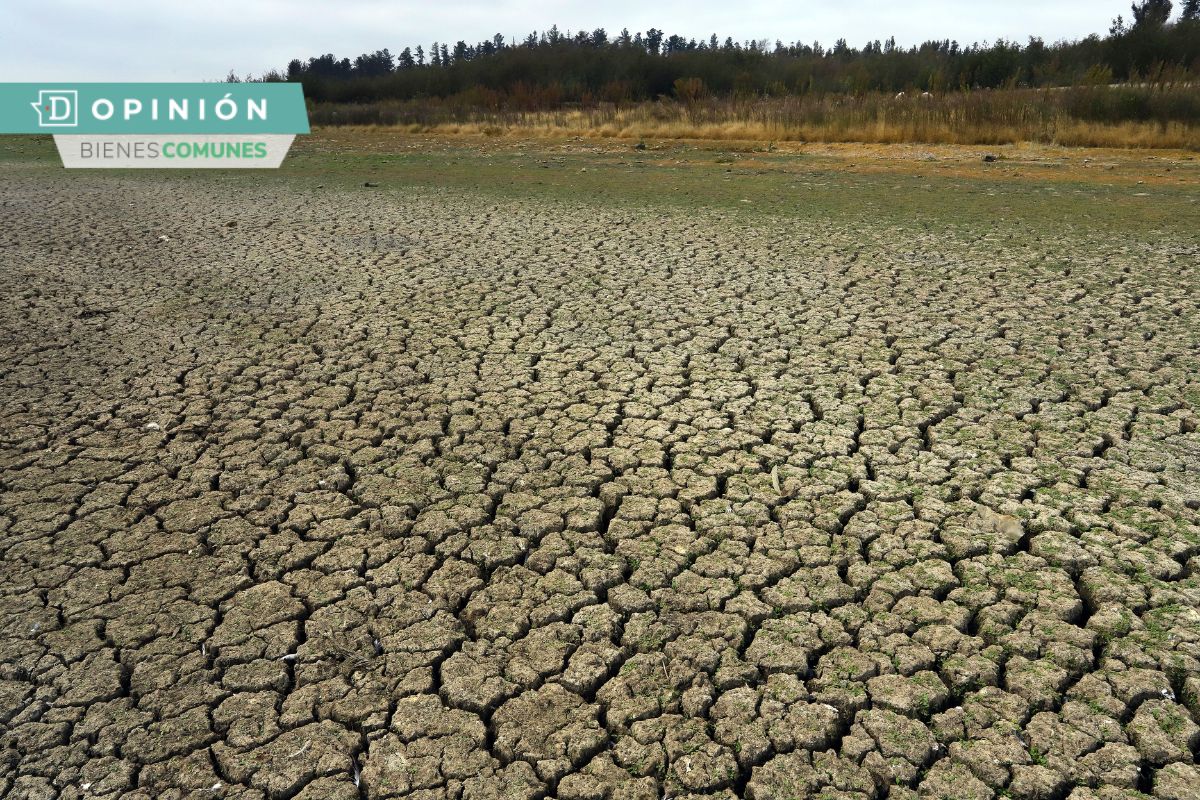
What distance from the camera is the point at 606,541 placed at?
2855 mm

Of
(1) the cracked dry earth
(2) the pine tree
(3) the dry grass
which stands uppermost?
(2) the pine tree

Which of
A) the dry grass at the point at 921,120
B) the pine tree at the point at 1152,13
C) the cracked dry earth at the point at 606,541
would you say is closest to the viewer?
the cracked dry earth at the point at 606,541

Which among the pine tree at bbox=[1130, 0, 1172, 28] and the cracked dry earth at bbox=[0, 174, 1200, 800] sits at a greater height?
the pine tree at bbox=[1130, 0, 1172, 28]

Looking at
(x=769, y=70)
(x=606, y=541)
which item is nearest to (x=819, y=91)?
(x=769, y=70)

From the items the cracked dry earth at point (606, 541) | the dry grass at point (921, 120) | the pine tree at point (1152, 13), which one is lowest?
the cracked dry earth at point (606, 541)

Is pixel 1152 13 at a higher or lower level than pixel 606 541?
higher

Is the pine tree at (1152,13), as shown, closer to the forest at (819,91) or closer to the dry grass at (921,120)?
the forest at (819,91)

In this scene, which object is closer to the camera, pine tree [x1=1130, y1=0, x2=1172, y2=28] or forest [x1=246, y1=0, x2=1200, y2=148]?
forest [x1=246, y1=0, x2=1200, y2=148]

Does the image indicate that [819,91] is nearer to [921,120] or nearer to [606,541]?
[921,120]

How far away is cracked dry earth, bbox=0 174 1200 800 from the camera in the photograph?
2.02 meters

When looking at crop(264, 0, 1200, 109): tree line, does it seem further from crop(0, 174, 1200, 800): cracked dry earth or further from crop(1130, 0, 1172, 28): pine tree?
crop(0, 174, 1200, 800): cracked dry earth

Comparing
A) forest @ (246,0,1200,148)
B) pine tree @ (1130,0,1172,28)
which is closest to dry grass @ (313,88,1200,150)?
forest @ (246,0,1200,148)

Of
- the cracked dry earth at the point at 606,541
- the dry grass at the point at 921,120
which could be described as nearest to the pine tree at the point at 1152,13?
the dry grass at the point at 921,120

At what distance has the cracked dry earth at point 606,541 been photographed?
2016 millimetres
